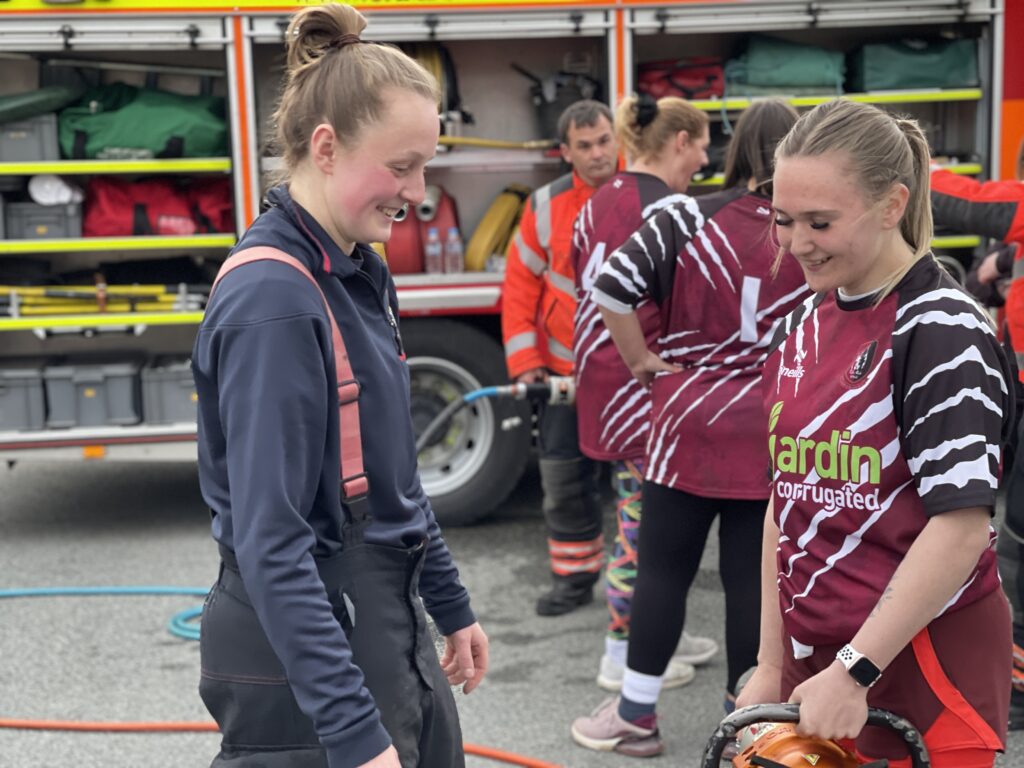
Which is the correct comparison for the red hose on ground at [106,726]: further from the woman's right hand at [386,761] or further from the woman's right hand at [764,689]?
the woman's right hand at [386,761]

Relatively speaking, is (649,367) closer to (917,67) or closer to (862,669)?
(862,669)

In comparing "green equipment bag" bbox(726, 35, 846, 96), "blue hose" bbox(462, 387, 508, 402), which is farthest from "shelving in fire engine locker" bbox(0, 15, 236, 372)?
"green equipment bag" bbox(726, 35, 846, 96)

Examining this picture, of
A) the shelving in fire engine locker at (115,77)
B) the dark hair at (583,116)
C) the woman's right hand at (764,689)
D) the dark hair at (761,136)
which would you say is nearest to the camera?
the woman's right hand at (764,689)

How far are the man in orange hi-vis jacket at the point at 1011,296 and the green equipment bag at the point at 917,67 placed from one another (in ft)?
8.48

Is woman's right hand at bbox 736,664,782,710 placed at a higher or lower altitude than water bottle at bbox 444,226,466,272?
lower

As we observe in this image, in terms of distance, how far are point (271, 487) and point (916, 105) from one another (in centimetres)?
596

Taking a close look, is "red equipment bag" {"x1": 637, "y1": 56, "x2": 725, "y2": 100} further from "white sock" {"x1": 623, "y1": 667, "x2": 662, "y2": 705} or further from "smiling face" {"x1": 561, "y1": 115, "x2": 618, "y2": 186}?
"white sock" {"x1": 623, "y1": 667, "x2": 662, "y2": 705}

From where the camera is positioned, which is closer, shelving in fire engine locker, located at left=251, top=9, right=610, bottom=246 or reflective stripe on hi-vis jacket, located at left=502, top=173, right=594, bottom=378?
reflective stripe on hi-vis jacket, located at left=502, top=173, right=594, bottom=378

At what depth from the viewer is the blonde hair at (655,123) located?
4.25 meters

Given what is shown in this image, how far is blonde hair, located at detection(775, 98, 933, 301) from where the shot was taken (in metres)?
2.09

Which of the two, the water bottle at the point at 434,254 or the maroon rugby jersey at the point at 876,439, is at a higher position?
the water bottle at the point at 434,254

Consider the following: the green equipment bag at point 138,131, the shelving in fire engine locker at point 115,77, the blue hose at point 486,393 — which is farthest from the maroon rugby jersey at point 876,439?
the green equipment bag at point 138,131

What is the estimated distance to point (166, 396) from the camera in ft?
21.1

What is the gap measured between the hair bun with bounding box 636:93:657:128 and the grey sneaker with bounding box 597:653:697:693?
68.9 inches
